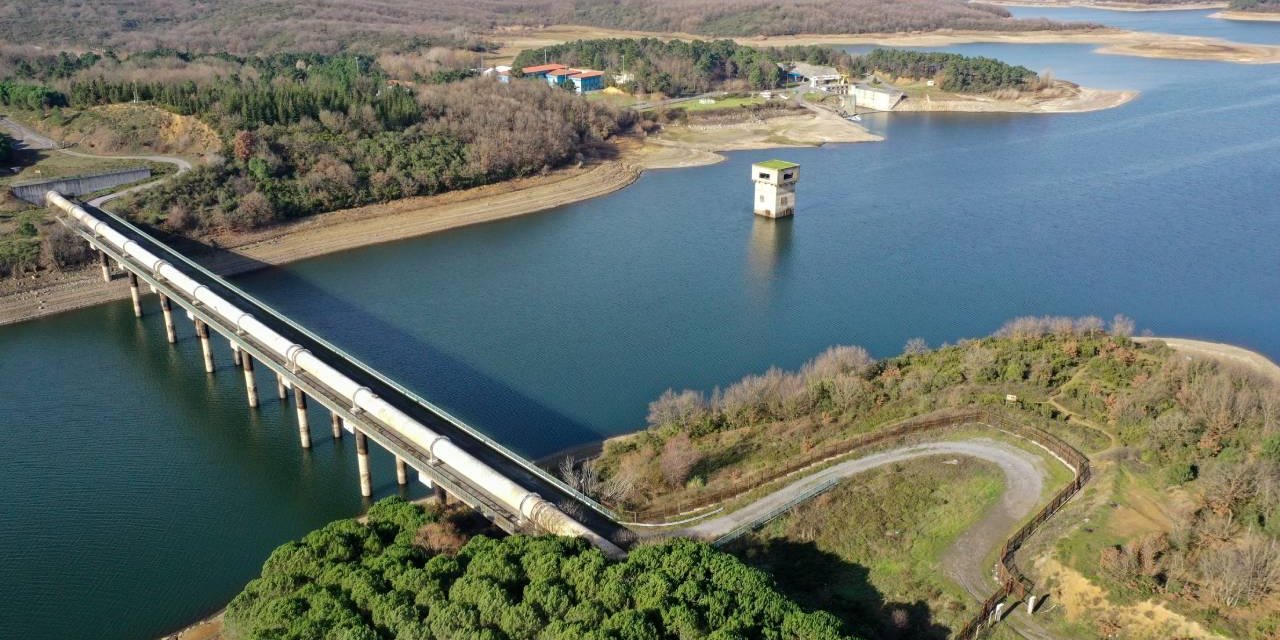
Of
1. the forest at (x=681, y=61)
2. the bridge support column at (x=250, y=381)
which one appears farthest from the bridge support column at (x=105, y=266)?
the forest at (x=681, y=61)

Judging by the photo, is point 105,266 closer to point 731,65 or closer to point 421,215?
point 421,215

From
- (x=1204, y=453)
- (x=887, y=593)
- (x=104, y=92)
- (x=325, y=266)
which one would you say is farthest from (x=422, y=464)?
(x=104, y=92)

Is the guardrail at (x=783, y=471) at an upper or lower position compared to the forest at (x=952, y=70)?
lower

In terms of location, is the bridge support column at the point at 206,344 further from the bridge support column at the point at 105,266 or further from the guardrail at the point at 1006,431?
the guardrail at the point at 1006,431

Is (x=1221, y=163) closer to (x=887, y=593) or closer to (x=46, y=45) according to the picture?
(x=887, y=593)

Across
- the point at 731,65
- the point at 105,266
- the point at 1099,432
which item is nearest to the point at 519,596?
the point at 1099,432
